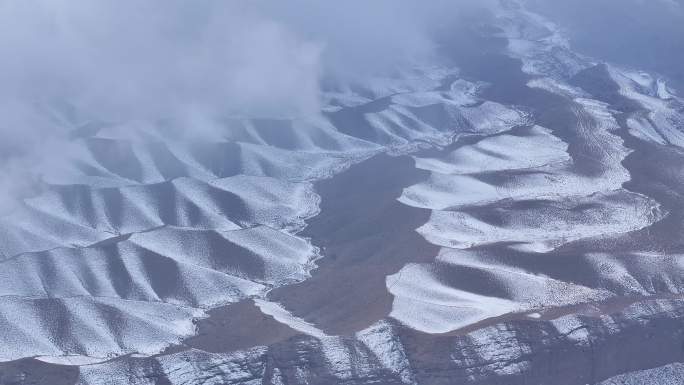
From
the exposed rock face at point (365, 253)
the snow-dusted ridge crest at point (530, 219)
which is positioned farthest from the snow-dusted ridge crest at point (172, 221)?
the snow-dusted ridge crest at point (530, 219)

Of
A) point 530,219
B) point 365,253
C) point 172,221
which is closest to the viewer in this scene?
point 365,253

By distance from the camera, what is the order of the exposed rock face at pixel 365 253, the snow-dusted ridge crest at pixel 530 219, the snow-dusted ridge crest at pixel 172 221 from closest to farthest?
the exposed rock face at pixel 365 253
the snow-dusted ridge crest at pixel 172 221
the snow-dusted ridge crest at pixel 530 219

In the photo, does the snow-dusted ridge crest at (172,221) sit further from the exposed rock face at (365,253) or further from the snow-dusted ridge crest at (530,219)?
A: the snow-dusted ridge crest at (530,219)

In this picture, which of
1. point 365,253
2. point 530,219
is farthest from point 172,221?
point 530,219

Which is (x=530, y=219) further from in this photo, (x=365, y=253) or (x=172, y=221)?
(x=172, y=221)

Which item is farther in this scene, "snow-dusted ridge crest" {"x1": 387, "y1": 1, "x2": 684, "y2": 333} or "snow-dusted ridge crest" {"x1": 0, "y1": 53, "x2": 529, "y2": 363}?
"snow-dusted ridge crest" {"x1": 387, "y1": 1, "x2": 684, "y2": 333}

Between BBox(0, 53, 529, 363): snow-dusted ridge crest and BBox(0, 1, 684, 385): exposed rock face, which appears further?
BBox(0, 53, 529, 363): snow-dusted ridge crest

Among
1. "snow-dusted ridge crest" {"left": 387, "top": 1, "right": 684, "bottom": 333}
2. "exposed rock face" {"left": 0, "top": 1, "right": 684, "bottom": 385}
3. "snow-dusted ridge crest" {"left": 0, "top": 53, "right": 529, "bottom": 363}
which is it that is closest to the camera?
"exposed rock face" {"left": 0, "top": 1, "right": 684, "bottom": 385}

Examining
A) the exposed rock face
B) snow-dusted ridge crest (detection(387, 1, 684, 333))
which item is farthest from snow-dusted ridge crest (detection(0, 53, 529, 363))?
snow-dusted ridge crest (detection(387, 1, 684, 333))

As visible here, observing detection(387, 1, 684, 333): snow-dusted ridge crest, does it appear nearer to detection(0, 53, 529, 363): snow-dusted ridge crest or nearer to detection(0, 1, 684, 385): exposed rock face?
detection(0, 1, 684, 385): exposed rock face

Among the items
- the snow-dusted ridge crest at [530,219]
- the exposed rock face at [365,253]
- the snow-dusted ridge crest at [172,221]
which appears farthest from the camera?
the snow-dusted ridge crest at [530,219]

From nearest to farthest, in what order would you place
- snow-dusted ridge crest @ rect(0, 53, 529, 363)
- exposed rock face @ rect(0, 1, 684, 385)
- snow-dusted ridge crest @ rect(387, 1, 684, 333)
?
exposed rock face @ rect(0, 1, 684, 385) < snow-dusted ridge crest @ rect(0, 53, 529, 363) < snow-dusted ridge crest @ rect(387, 1, 684, 333)
